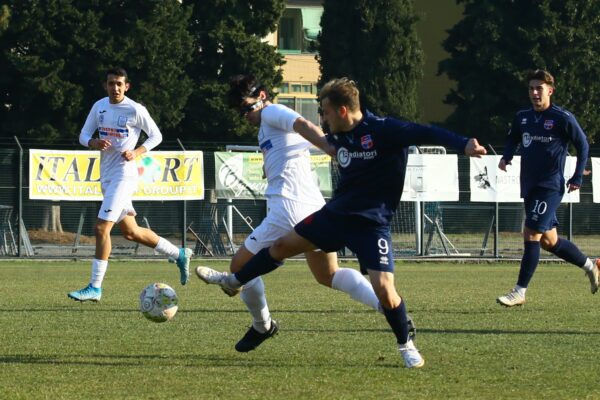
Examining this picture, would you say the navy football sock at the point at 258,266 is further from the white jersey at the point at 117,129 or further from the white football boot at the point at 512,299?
the white jersey at the point at 117,129

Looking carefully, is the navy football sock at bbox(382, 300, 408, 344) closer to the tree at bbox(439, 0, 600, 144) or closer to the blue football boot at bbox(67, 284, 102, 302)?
the blue football boot at bbox(67, 284, 102, 302)

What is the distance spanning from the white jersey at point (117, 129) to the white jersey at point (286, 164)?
162 inches

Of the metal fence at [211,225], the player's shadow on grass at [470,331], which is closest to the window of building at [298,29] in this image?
the metal fence at [211,225]

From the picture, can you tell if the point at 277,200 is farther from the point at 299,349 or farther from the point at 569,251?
the point at 569,251

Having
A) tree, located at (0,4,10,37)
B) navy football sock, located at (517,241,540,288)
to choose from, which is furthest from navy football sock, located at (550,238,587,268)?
tree, located at (0,4,10,37)

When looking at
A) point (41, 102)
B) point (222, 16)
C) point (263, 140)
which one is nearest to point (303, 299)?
point (263, 140)

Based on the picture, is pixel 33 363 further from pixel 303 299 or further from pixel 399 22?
pixel 399 22

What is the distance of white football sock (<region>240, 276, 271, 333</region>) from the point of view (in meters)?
7.95

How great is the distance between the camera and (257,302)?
8008mm

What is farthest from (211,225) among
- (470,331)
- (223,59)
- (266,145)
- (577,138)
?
(266,145)

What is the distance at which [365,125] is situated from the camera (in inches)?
282

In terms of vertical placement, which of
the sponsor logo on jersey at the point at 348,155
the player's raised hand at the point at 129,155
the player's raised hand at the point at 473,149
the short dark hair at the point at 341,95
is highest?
the short dark hair at the point at 341,95

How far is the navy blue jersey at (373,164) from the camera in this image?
7.12 metres

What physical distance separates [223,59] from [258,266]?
1123 inches
